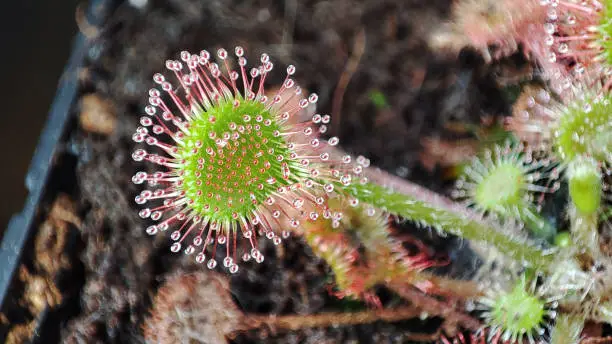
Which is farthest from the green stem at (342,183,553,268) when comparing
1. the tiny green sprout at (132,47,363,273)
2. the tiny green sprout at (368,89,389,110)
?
the tiny green sprout at (368,89,389,110)

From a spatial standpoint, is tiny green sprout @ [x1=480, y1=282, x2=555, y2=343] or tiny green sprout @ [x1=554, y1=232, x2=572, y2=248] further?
tiny green sprout @ [x1=554, y1=232, x2=572, y2=248]

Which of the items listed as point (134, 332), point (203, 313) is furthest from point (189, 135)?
point (134, 332)

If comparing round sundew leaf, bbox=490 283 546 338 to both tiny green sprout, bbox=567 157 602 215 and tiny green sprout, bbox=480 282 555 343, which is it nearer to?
tiny green sprout, bbox=480 282 555 343

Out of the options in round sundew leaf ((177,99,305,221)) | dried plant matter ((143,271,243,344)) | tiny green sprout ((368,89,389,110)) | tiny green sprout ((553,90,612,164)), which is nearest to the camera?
round sundew leaf ((177,99,305,221))

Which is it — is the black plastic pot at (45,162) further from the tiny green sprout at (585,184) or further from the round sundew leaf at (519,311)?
the tiny green sprout at (585,184)

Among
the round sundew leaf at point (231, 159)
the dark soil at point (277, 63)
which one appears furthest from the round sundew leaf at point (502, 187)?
the round sundew leaf at point (231, 159)

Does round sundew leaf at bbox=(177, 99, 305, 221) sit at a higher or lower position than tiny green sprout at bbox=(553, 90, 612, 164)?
lower

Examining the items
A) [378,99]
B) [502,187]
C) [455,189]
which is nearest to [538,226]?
[502,187]

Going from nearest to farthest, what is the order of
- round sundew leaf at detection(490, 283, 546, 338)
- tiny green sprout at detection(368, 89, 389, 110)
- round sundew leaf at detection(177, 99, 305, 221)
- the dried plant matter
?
round sundew leaf at detection(177, 99, 305, 221)
round sundew leaf at detection(490, 283, 546, 338)
the dried plant matter
tiny green sprout at detection(368, 89, 389, 110)

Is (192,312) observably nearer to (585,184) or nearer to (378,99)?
(378,99)
